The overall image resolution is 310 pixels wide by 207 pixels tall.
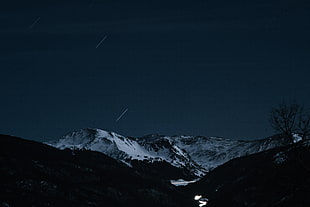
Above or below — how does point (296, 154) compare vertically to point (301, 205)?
above

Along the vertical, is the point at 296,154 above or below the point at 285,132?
below

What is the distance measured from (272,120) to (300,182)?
638 centimetres

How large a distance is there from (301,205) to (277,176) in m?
3.15

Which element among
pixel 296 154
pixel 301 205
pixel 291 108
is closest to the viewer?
pixel 296 154

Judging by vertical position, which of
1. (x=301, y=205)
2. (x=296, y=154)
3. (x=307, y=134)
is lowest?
(x=301, y=205)

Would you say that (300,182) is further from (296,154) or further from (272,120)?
(272,120)

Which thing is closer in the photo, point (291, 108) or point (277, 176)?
point (277, 176)

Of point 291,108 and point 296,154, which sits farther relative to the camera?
point 291,108

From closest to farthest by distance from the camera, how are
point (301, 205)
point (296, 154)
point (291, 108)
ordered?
point (296, 154), point (301, 205), point (291, 108)

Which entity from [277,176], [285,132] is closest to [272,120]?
[285,132]

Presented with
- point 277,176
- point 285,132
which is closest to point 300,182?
point 277,176

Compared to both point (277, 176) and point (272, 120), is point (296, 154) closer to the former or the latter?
point (277, 176)

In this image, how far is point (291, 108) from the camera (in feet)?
120

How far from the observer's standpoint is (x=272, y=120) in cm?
3644
